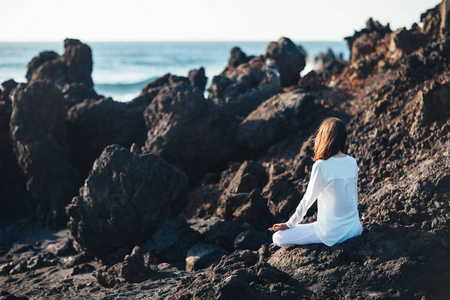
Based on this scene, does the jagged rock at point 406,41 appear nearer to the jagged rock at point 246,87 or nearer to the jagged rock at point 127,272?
the jagged rock at point 246,87

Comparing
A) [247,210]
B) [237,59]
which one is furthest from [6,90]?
[247,210]

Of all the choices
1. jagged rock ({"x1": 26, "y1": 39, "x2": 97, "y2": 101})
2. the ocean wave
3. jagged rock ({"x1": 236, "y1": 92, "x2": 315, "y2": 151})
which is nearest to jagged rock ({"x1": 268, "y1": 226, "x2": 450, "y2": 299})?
jagged rock ({"x1": 236, "y1": 92, "x2": 315, "y2": 151})

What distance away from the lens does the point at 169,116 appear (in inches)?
492

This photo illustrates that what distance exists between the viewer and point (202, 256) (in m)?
7.88

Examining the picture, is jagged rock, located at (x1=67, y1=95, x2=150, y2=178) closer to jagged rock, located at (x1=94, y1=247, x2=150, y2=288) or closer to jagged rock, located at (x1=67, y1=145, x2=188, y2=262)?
jagged rock, located at (x1=67, y1=145, x2=188, y2=262)

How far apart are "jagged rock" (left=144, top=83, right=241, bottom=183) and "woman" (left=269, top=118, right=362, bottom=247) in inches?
281

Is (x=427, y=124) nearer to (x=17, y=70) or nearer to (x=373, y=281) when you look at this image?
(x=373, y=281)

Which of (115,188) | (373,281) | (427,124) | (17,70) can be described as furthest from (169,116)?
(17,70)

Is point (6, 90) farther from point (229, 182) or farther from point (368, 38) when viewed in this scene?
point (368, 38)

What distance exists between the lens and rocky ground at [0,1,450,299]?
5156 millimetres

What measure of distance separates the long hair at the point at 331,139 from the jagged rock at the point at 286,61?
11876mm

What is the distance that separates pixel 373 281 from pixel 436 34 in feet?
32.8

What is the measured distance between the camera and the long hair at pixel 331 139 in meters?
5.05

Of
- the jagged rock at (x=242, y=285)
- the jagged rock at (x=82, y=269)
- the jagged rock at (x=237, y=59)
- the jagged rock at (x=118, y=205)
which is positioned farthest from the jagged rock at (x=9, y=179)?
the jagged rock at (x=242, y=285)
